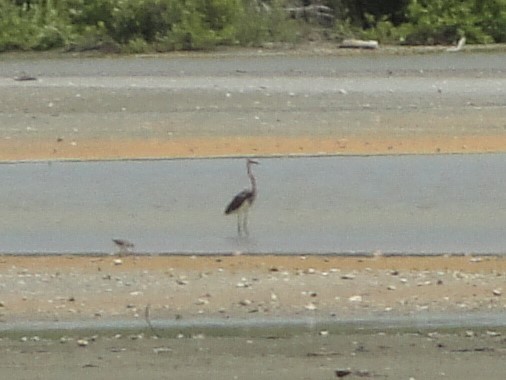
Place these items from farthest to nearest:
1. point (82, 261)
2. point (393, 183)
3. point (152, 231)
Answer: point (393, 183) < point (152, 231) < point (82, 261)

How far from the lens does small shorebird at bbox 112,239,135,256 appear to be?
34.4 feet

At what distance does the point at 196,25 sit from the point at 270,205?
9511 mm

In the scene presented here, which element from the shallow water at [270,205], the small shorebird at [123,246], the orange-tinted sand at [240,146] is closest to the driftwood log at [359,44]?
the orange-tinted sand at [240,146]

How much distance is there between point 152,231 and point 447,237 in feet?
7.05

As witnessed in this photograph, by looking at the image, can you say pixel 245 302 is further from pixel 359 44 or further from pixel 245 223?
pixel 359 44

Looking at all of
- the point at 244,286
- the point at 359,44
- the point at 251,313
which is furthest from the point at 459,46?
the point at 251,313

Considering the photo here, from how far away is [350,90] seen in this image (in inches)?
691

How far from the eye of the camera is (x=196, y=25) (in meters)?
21.2

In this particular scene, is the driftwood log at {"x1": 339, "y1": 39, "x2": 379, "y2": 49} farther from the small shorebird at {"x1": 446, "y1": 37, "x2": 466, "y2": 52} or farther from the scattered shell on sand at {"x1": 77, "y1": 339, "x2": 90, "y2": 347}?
the scattered shell on sand at {"x1": 77, "y1": 339, "x2": 90, "y2": 347}

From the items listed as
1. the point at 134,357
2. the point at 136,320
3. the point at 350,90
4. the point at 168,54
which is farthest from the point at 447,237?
the point at 168,54

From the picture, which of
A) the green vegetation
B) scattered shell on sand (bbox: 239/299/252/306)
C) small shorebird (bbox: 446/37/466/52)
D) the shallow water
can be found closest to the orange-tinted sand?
the shallow water

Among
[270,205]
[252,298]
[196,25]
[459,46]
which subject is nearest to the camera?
[252,298]

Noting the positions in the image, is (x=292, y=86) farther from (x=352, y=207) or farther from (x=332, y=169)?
(x=352, y=207)

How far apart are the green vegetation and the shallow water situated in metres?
7.46
